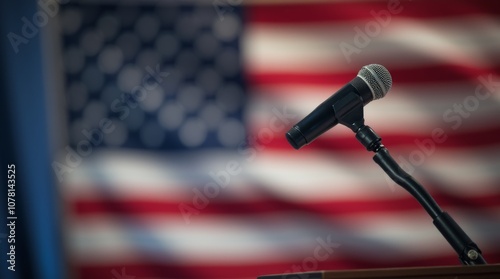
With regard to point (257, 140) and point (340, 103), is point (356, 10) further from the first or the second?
point (340, 103)

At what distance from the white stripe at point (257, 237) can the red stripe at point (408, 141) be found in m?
0.22

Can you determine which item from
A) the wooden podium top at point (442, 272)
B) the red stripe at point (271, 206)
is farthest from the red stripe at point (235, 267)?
the wooden podium top at point (442, 272)

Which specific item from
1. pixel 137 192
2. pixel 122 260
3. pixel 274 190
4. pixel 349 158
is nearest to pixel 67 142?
pixel 137 192

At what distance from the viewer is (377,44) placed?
90.7 inches

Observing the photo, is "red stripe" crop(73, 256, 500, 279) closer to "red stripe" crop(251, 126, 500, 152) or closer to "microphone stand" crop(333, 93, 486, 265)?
"red stripe" crop(251, 126, 500, 152)

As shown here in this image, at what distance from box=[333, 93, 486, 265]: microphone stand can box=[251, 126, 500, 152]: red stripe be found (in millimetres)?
692

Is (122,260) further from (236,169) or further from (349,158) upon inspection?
(349,158)

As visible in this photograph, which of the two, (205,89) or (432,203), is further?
(205,89)

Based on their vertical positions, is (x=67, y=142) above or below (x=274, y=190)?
above

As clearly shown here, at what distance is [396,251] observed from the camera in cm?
220

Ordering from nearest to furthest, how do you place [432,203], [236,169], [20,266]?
[432,203] < [20,266] < [236,169]

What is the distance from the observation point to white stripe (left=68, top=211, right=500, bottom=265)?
2123 mm

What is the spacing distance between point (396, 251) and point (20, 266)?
116 centimetres

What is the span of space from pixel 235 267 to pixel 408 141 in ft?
2.28
